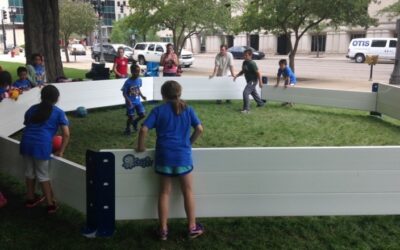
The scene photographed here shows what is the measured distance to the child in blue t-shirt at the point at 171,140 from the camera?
13.5 feet

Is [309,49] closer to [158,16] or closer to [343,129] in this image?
[158,16]

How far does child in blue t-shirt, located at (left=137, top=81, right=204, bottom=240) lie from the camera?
13.5 feet

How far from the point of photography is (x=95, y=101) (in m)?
11.7

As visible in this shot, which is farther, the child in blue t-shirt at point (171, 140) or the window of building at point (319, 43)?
the window of building at point (319, 43)

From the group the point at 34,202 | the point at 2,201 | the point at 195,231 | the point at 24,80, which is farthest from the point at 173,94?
the point at 24,80

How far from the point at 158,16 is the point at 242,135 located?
1980cm

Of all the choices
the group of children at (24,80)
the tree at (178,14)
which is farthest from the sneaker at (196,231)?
the tree at (178,14)

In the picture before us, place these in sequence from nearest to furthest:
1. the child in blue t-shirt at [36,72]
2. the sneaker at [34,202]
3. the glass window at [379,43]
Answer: the sneaker at [34,202], the child in blue t-shirt at [36,72], the glass window at [379,43]

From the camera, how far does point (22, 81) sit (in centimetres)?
916

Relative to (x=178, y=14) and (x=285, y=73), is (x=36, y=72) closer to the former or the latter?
(x=285, y=73)

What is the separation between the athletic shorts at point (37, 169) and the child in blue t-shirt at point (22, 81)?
4650mm

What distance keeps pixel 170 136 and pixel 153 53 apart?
101ft

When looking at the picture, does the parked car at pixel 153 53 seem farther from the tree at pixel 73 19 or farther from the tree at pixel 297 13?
the tree at pixel 297 13

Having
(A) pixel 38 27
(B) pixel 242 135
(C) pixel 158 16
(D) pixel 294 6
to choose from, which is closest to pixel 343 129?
(B) pixel 242 135
